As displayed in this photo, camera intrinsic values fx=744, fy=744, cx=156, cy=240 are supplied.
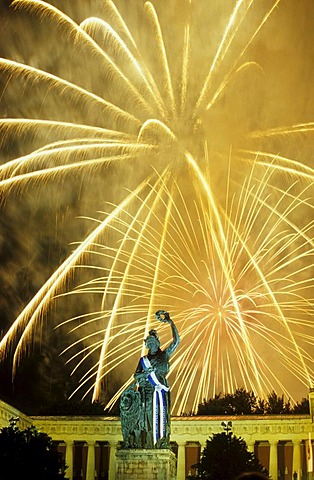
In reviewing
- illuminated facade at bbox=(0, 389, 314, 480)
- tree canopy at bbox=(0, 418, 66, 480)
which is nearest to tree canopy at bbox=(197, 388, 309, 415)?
illuminated facade at bbox=(0, 389, 314, 480)

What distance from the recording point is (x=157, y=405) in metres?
27.9

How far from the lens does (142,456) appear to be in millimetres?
27531

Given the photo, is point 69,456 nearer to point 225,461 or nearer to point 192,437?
point 192,437

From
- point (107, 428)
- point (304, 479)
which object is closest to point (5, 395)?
point (107, 428)

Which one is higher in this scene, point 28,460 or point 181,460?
point 181,460

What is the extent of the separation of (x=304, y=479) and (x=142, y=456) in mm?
44492

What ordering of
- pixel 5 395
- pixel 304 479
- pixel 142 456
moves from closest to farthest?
pixel 142 456
pixel 304 479
pixel 5 395

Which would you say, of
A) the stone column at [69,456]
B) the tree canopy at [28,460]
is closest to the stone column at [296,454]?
the stone column at [69,456]

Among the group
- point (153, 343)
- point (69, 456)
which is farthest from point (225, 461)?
point (69, 456)

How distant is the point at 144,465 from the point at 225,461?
75.6 ft

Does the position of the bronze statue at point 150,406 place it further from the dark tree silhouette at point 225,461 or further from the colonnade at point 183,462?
the colonnade at point 183,462

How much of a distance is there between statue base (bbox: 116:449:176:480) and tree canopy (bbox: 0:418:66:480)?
13.2m

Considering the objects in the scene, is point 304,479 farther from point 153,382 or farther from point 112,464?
point 153,382

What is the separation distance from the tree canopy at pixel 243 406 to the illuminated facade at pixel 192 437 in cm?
1500
